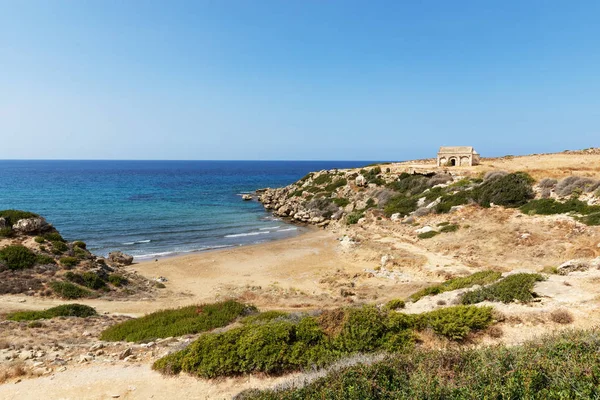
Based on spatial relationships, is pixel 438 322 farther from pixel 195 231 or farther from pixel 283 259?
pixel 195 231

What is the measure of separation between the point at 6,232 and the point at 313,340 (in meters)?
25.0

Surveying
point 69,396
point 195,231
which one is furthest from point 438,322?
point 195,231

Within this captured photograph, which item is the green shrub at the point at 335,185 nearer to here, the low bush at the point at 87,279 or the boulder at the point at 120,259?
the boulder at the point at 120,259

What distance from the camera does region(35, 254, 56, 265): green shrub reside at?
21.8 meters

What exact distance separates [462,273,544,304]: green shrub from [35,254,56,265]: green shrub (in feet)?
79.1

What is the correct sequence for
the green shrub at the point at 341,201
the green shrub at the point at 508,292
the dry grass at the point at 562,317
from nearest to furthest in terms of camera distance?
1. the dry grass at the point at 562,317
2. the green shrub at the point at 508,292
3. the green shrub at the point at 341,201

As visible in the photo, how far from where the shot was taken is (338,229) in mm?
43062

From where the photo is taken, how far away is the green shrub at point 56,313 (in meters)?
15.1

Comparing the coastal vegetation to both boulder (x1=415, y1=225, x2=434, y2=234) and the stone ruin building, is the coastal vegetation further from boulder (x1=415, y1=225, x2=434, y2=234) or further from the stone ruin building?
the stone ruin building

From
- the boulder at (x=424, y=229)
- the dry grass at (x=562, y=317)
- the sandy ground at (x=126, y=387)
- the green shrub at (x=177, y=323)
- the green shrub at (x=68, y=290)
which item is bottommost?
the green shrub at (x=68, y=290)

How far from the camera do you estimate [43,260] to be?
21906 mm

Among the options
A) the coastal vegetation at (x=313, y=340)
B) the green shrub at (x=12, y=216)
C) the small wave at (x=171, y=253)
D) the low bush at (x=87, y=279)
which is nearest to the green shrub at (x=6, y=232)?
the green shrub at (x=12, y=216)

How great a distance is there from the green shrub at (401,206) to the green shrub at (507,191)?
7062 millimetres

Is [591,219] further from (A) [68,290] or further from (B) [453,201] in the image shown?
(A) [68,290]
